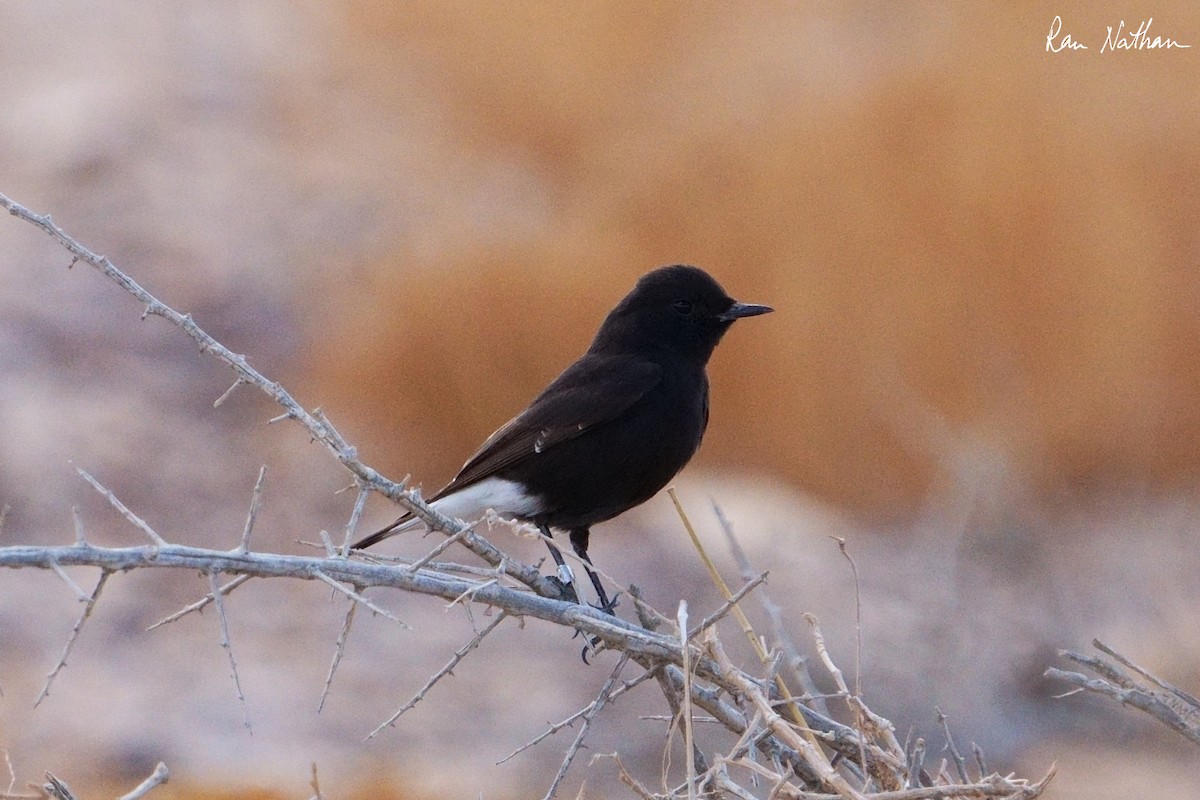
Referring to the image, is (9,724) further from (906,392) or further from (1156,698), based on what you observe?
(1156,698)

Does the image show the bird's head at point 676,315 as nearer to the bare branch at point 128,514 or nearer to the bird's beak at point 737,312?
the bird's beak at point 737,312

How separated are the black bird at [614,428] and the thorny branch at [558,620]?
56.2 inches

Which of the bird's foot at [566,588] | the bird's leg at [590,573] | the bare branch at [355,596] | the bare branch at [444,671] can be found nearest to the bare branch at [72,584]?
the bare branch at [355,596]

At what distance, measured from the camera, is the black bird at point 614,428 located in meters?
4.82

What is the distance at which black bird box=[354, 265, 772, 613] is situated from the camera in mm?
4824

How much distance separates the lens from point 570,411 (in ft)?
16.4

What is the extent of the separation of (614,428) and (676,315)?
24.1 inches

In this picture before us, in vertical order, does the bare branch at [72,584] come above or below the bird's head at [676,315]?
below

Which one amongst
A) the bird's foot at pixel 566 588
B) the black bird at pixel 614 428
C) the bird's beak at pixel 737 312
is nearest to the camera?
the bird's foot at pixel 566 588

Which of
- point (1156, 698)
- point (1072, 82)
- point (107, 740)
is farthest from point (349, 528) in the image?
point (1072, 82)

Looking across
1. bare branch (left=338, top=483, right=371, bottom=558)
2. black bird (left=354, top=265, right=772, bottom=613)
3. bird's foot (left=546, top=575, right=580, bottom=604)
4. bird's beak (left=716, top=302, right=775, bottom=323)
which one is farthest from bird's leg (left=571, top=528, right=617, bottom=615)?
bare branch (left=338, top=483, right=371, bottom=558)

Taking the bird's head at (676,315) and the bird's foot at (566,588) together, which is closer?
the bird's foot at (566,588)

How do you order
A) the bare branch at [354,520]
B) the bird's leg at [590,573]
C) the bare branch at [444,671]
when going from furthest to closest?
1. the bird's leg at [590,573]
2. the bare branch at [444,671]
3. the bare branch at [354,520]

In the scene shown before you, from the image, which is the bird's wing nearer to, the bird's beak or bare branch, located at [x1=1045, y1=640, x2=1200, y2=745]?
the bird's beak
